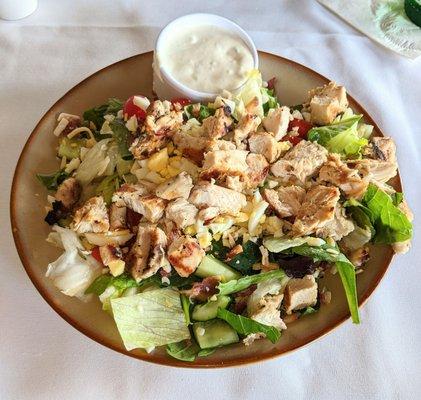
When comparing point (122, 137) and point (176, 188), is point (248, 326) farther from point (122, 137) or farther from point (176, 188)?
point (122, 137)

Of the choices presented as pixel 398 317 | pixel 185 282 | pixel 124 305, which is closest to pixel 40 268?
pixel 124 305

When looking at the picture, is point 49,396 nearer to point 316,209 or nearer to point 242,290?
point 242,290

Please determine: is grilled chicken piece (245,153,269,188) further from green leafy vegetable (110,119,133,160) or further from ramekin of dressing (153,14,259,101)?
green leafy vegetable (110,119,133,160)

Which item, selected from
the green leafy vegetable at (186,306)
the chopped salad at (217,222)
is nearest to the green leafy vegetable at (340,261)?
the chopped salad at (217,222)

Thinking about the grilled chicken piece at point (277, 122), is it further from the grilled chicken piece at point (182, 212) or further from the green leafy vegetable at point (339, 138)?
the grilled chicken piece at point (182, 212)

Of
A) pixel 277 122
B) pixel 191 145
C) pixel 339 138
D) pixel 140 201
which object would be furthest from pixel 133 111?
pixel 339 138
